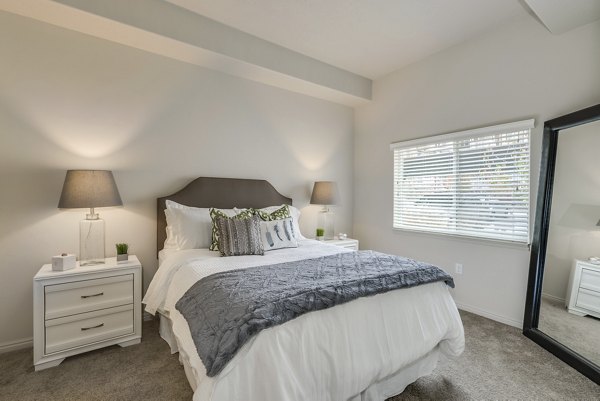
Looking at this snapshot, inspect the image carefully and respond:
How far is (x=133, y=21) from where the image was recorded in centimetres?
244

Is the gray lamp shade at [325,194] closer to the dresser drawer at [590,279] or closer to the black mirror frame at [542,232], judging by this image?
the black mirror frame at [542,232]

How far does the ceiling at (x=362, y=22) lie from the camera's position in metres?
2.56

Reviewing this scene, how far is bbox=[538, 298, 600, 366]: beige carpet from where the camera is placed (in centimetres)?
207

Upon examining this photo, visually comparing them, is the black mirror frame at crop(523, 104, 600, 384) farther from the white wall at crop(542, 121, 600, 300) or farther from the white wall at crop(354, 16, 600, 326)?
the white wall at crop(354, 16, 600, 326)

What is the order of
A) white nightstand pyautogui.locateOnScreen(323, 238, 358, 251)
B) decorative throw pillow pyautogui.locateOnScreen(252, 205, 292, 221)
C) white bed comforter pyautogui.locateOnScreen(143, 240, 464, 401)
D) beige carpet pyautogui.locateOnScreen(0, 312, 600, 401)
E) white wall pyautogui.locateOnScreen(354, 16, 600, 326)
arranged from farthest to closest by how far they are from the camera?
white nightstand pyautogui.locateOnScreen(323, 238, 358, 251), decorative throw pillow pyautogui.locateOnScreen(252, 205, 292, 221), white wall pyautogui.locateOnScreen(354, 16, 600, 326), beige carpet pyautogui.locateOnScreen(0, 312, 600, 401), white bed comforter pyautogui.locateOnScreen(143, 240, 464, 401)

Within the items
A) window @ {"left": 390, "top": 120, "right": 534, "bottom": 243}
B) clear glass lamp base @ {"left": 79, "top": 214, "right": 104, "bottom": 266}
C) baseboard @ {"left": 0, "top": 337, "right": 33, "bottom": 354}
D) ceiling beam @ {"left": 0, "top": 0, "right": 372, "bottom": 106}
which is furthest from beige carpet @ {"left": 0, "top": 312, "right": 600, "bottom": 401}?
ceiling beam @ {"left": 0, "top": 0, "right": 372, "bottom": 106}

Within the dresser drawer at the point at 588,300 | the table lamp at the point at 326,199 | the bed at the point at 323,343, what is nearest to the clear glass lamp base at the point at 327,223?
the table lamp at the point at 326,199

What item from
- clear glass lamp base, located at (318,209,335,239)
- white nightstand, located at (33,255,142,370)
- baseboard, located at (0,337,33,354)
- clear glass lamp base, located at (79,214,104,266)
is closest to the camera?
white nightstand, located at (33,255,142,370)

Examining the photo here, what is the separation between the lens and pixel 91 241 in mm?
2410

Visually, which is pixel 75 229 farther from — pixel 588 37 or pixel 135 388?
pixel 588 37

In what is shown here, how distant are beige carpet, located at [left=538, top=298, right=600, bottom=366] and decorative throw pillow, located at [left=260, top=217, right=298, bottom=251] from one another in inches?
86.5

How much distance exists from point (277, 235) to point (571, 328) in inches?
95.6

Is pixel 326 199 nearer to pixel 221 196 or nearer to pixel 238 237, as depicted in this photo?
pixel 221 196

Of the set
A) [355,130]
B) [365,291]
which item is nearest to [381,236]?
[355,130]
